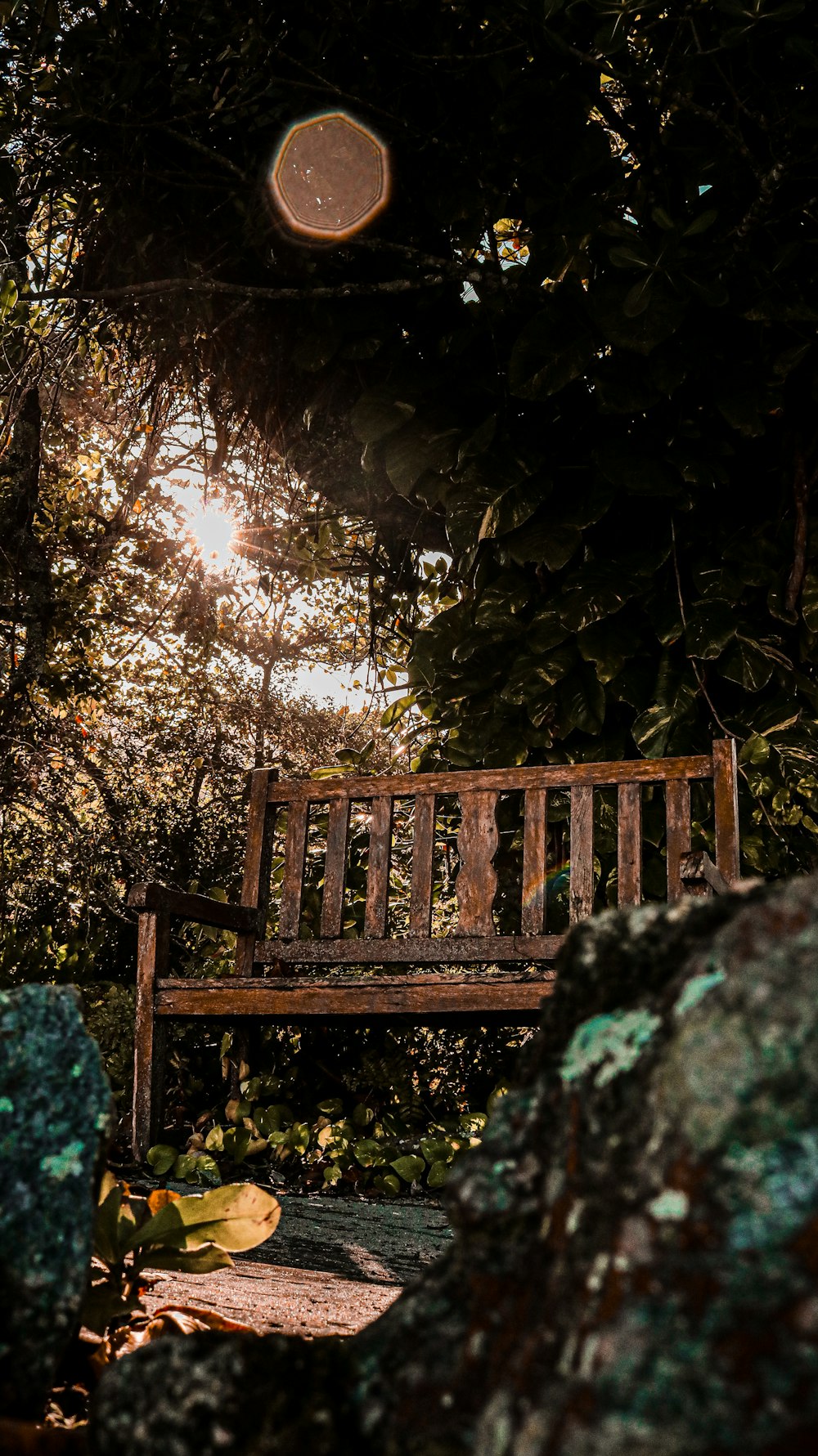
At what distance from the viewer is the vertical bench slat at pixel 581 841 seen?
12.9 feet

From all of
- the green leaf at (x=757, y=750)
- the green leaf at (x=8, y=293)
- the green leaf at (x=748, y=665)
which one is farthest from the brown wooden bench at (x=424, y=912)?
the green leaf at (x=8, y=293)

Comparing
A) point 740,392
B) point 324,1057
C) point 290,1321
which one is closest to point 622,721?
point 740,392

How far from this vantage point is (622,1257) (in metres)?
0.63

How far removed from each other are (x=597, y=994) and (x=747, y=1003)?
21 cm

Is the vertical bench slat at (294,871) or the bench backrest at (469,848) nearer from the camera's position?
the bench backrest at (469,848)

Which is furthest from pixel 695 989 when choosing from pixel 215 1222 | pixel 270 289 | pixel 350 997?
pixel 270 289

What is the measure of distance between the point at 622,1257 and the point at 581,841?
339cm

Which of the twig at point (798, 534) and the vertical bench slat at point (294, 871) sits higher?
the twig at point (798, 534)

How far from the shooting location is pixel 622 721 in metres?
4.55

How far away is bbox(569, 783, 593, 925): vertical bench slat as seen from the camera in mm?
3941

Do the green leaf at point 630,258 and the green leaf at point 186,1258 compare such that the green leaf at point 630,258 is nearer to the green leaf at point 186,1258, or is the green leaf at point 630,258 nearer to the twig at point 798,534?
the twig at point 798,534

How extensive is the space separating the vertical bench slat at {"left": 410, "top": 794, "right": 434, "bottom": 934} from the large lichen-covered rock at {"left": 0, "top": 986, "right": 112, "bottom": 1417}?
3124 millimetres

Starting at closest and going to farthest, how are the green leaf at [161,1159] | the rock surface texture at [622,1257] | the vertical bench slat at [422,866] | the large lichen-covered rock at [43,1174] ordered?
the rock surface texture at [622,1257], the large lichen-covered rock at [43,1174], the green leaf at [161,1159], the vertical bench slat at [422,866]

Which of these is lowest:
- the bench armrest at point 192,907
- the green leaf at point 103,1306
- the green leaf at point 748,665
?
the green leaf at point 103,1306
